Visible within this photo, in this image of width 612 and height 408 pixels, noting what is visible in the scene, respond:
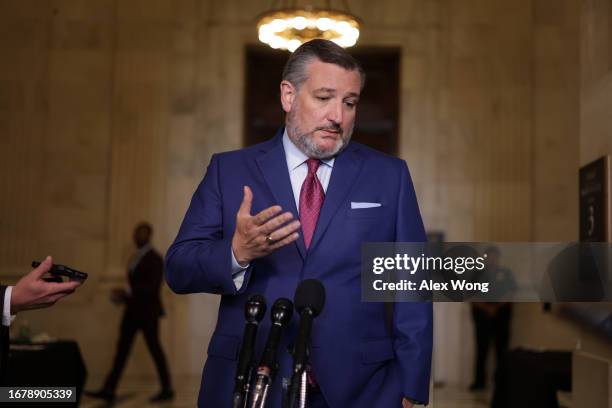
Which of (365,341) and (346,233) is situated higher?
(346,233)

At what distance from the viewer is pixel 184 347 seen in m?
12.0

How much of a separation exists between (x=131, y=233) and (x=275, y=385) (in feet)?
32.0

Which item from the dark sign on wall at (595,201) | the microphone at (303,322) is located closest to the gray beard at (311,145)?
the microphone at (303,322)

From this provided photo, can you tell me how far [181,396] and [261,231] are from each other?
847cm

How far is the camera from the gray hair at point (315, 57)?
2.74m

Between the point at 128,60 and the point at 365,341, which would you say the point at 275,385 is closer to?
the point at 365,341

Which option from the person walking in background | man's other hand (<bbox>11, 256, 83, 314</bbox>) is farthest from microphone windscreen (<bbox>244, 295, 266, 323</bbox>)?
the person walking in background

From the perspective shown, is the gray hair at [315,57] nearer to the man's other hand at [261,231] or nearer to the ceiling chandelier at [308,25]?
the man's other hand at [261,231]

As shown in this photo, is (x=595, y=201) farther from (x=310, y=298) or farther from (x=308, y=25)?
(x=308, y=25)

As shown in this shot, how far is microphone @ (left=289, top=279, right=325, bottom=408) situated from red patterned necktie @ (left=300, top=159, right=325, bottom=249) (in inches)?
19.4

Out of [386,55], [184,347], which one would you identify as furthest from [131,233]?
[386,55]

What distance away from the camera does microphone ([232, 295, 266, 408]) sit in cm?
199

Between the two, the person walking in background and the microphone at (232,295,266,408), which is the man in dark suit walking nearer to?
the person walking in background

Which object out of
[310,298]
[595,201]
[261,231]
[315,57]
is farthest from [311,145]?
[595,201]
